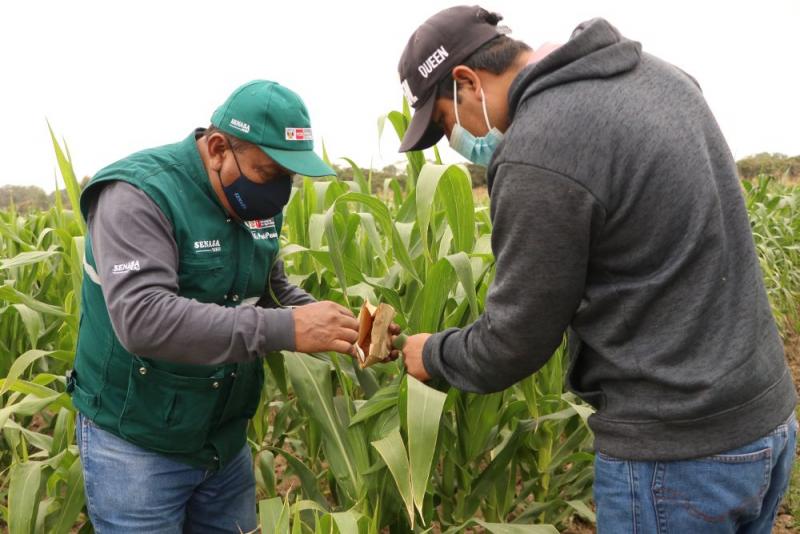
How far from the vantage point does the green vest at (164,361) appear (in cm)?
172

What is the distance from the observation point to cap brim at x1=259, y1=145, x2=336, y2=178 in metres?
1.71

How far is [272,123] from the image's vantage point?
5.60 feet

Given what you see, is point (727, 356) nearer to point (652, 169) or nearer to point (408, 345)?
point (652, 169)

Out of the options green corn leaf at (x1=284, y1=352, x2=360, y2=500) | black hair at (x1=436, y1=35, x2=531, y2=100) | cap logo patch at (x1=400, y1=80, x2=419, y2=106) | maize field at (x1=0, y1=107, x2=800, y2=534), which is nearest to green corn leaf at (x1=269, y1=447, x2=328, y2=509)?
maize field at (x1=0, y1=107, x2=800, y2=534)

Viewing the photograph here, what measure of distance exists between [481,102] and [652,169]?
0.37m

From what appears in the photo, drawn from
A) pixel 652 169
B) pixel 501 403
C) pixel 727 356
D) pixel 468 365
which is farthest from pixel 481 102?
pixel 501 403

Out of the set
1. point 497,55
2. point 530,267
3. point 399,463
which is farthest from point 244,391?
point 497,55

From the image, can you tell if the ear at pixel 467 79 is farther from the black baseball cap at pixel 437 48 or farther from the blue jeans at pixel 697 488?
the blue jeans at pixel 697 488

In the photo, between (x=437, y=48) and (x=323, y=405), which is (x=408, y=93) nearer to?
(x=437, y=48)

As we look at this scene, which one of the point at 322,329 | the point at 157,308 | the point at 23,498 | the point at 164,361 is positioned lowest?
the point at 23,498

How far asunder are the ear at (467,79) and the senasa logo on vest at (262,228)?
656 mm

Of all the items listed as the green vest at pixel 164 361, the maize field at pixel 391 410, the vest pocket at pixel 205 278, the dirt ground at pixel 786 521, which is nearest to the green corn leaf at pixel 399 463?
the maize field at pixel 391 410

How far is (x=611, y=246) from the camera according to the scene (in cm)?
136

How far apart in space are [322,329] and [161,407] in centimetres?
44
